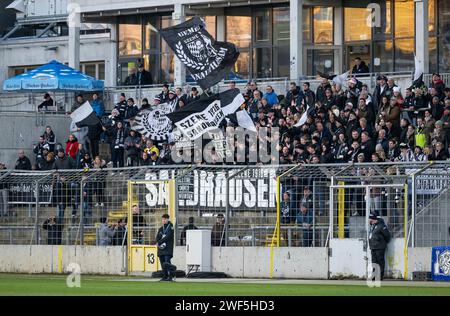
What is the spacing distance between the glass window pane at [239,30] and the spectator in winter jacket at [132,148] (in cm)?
1102

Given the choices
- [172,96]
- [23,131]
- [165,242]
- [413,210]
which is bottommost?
[165,242]

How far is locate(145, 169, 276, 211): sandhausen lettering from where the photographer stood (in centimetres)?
3509

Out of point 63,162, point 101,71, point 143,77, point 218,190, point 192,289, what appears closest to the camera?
point 192,289

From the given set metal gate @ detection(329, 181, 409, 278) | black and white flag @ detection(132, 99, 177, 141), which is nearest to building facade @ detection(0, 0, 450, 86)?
black and white flag @ detection(132, 99, 177, 141)

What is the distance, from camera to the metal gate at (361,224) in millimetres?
33344

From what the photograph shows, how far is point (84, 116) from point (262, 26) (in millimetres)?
10656

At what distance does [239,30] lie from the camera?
54.8 m

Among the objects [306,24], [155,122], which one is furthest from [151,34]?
[155,122]

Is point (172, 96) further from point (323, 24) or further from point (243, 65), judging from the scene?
point (243, 65)

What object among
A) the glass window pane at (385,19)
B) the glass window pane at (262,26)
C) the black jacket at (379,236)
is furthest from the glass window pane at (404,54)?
the black jacket at (379,236)

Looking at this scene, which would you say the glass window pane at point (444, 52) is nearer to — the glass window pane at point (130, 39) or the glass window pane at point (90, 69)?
the glass window pane at point (130, 39)

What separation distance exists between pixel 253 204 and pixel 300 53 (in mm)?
15494
